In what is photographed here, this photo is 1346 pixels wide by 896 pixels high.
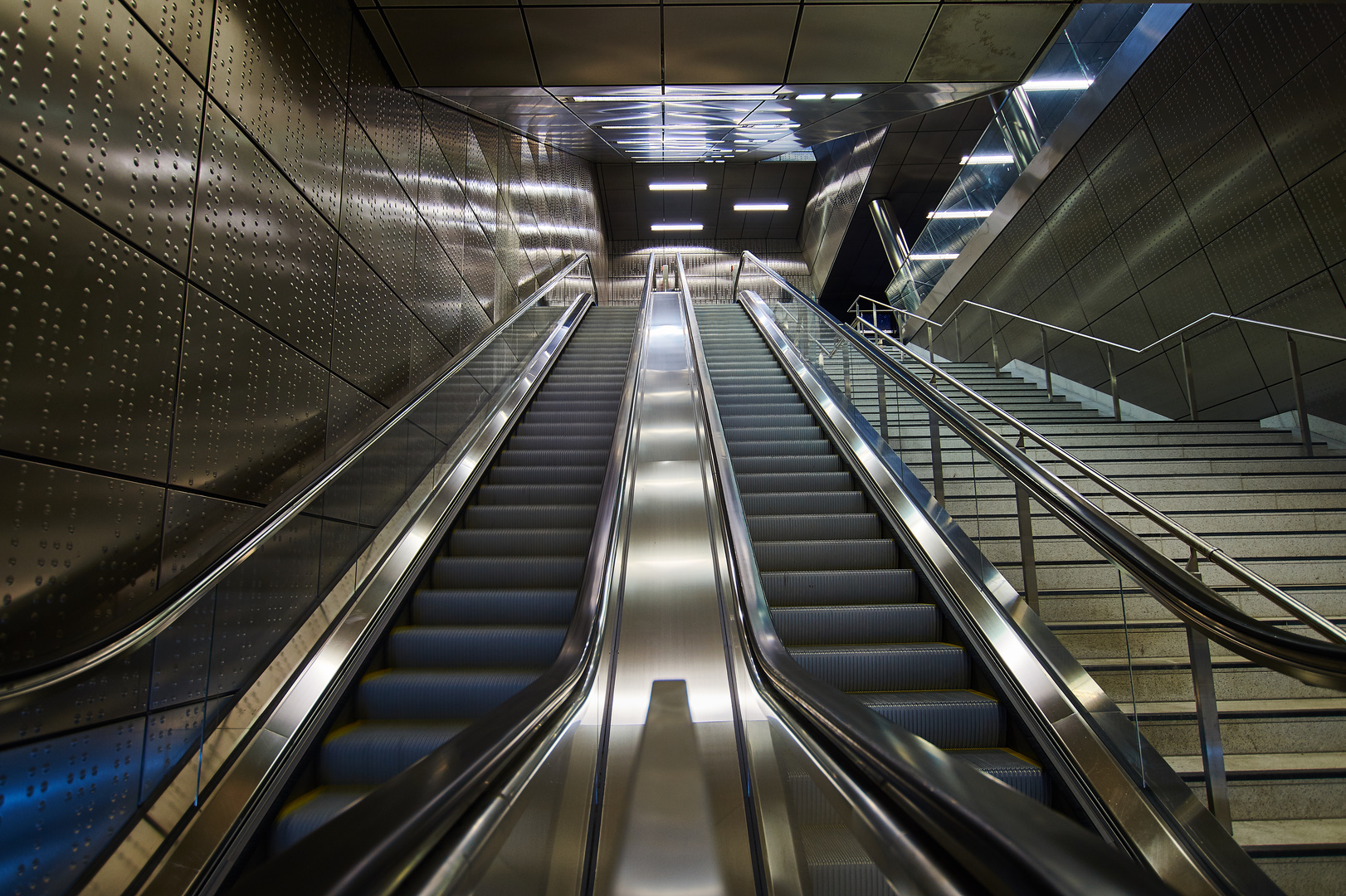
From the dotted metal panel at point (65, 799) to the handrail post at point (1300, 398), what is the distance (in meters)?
6.93

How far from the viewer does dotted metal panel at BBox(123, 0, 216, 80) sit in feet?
8.36

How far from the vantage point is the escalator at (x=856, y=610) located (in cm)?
246

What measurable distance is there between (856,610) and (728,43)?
474 centimetres

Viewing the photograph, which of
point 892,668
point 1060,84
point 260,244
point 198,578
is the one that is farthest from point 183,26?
point 1060,84

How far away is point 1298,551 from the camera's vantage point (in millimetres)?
3633

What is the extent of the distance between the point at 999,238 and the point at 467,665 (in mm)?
9585

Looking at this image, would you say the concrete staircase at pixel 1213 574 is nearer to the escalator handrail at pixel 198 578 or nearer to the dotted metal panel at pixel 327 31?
the escalator handrail at pixel 198 578

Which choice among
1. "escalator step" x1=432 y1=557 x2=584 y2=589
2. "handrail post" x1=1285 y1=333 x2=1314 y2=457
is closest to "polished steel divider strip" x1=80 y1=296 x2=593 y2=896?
"escalator step" x1=432 y1=557 x2=584 y2=589

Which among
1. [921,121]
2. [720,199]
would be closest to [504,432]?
[921,121]

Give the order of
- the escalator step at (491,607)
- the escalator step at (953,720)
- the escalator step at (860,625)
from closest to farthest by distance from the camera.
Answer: the escalator step at (953,720) → the escalator step at (860,625) → the escalator step at (491,607)

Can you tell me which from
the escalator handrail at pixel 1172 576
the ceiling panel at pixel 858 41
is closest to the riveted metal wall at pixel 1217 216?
the ceiling panel at pixel 858 41

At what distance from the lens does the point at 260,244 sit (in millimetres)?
3197

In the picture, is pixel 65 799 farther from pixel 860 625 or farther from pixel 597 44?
pixel 597 44

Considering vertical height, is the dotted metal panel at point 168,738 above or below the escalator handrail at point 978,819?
below
